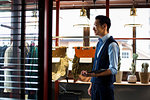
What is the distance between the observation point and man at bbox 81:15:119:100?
197 cm

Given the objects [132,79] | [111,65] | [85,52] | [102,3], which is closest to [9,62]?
[111,65]

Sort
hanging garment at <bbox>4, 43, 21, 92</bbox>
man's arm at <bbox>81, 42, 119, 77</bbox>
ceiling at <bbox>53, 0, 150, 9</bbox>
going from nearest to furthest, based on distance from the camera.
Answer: hanging garment at <bbox>4, 43, 21, 92</bbox> < man's arm at <bbox>81, 42, 119, 77</bbox> < ceiling at <bbox>53, 0, 150, 9</bbox>

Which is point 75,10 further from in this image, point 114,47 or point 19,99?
point 19,99

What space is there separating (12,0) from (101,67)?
1119mm

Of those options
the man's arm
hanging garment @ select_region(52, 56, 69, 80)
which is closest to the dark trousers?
the man's arm

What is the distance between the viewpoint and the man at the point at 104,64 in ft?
6.47

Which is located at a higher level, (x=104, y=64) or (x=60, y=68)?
(x=104, y=64)

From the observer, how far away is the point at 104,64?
2098 millimetres

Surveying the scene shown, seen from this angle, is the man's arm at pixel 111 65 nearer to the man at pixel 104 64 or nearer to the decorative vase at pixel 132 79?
the man at pixel 104 64

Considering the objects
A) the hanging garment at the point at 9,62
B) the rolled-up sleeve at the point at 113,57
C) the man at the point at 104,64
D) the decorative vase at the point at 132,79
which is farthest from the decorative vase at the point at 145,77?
the hanging garment at the point at 9,62

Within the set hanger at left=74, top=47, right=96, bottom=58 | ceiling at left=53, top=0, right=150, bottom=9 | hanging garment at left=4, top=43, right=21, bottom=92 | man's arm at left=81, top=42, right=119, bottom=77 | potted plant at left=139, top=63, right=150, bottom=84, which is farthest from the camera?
ceiling at left=53, top=0, right=150, bottom=9

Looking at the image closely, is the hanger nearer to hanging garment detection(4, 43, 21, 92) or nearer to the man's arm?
the man's arm

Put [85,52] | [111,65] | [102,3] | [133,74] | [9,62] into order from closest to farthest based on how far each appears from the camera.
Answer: [9,62], [111,65], [85,52], [133,74], [102,3]

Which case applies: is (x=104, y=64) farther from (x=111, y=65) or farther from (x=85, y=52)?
(x=85, y=52)
